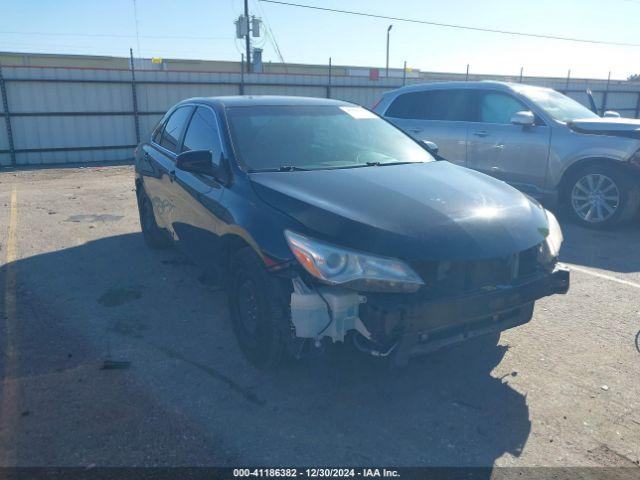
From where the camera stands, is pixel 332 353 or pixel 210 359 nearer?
pixel 332 353

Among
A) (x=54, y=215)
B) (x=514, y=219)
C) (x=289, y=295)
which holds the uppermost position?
(x=514, y=219)

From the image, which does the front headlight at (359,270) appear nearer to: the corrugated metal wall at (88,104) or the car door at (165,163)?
the car door at (165,163)

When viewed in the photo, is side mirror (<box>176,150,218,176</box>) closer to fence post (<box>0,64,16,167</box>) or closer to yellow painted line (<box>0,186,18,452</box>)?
yellow painted line (<box>0,186,18,452</box>)

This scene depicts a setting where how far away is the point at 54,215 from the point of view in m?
7.99

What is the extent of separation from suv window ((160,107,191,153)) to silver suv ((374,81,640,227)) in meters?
4.31

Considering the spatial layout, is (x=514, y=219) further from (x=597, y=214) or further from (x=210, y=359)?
(x=597, y=214)

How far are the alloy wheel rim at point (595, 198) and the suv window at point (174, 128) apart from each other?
5118 millimetres

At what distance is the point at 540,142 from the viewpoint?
7.15 m

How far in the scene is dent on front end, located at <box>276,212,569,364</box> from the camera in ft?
8.84

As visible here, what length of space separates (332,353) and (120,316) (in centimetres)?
218

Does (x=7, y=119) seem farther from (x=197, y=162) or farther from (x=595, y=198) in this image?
(x=595, y=198)

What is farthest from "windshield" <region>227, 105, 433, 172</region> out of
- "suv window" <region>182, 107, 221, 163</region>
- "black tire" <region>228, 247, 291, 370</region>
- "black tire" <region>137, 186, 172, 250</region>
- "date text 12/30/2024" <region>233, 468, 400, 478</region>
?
"black tire" <region>137, 186, 172, 250</region>

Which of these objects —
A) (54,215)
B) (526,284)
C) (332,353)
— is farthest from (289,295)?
(54,215)

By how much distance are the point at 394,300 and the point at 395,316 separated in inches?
3.4
